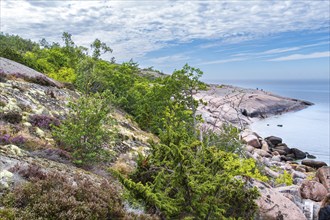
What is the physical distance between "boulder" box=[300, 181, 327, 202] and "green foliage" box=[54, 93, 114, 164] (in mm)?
15801

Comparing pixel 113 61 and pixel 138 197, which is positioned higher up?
pixel 113 61

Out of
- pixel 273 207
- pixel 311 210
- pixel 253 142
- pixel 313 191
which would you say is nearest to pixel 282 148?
pixel 253 142

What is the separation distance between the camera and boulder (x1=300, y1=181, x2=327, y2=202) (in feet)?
68.3

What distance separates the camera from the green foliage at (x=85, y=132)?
1227cm

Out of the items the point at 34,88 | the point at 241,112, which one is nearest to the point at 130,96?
the point at 34,88

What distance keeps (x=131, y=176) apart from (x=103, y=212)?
3.49 metres

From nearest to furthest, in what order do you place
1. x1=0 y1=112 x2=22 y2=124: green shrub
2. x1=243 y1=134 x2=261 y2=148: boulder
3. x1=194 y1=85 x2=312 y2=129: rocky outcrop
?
x1=0 y1=112 x2=22 y2=124: green shrub < x1=243 y1=134 x2=261 y2=148: boulder < x1=194 y1=85 x2=312 y2=129: rocky outcrop

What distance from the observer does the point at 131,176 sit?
10.9 m

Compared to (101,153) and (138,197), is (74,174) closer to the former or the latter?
(138,197)

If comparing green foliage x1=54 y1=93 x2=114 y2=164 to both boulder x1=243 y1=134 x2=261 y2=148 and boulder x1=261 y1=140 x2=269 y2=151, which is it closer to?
boulder x1=243 y1=134 x2=261 y2=148

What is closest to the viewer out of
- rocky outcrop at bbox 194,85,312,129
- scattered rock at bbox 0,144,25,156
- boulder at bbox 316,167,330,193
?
scattered rock at bbox 0,144,25,156

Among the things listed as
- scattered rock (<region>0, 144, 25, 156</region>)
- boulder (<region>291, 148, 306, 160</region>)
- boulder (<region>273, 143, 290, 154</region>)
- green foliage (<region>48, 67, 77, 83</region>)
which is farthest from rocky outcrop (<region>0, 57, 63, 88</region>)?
boulder (<region>273, 143, 290, 154</region>)

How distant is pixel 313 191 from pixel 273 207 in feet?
32.2

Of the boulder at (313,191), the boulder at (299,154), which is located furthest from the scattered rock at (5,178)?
the boulder at (299,154)
